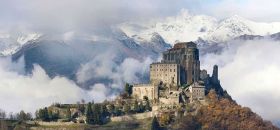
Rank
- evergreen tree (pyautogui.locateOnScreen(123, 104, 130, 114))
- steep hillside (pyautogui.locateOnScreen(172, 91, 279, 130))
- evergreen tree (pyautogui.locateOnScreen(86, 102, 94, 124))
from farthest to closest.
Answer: evergreen tree (pyautogui.locateOnScreen(123, 104, 130, 114)) → evergreen tree (pyautogui.locateOnScreen(86, 102, 94, 124)) → steep hillside (pyautogui.locateOnScreen(172, 91, 279, 130))

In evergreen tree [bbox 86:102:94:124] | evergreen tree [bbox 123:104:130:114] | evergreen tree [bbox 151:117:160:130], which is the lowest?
evergreen tree [bbox 151:117:160:130]

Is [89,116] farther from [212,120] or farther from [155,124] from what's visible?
[212,120]

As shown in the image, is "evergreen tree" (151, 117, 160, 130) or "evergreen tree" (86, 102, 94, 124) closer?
"evergreen tree" (151, 117, 160, 130)

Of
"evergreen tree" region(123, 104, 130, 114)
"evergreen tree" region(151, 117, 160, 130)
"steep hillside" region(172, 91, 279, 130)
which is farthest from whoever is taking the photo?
"evergreen tree" region(123, 104, 130, 114)

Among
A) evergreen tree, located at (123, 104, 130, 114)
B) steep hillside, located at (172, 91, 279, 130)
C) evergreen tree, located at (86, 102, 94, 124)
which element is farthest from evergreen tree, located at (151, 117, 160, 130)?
evergreen tree, located at (86, 102, 94, 124)

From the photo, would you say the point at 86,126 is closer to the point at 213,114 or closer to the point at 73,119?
the point at 73,119

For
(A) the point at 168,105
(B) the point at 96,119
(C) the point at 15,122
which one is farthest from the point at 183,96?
(C) the point at 15,122

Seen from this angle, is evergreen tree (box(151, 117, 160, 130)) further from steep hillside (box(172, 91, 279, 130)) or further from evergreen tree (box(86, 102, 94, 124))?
evergreen tree (box(86, 102, 94, 124))

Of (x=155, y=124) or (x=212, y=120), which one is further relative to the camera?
(x=212, y=120)

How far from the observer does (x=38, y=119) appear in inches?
7840

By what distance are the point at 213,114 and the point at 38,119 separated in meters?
35.5

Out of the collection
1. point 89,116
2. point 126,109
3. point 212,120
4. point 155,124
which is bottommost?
point 155,124

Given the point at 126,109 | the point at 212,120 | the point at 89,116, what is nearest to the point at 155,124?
the point at 126,109

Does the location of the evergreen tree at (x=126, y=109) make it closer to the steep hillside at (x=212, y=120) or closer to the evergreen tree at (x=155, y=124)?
the evergreen tree at (x=155, y=124)
